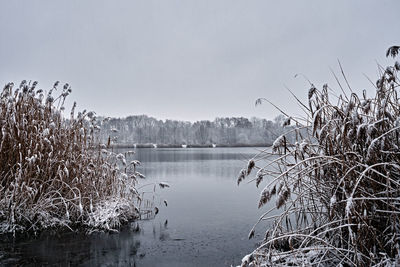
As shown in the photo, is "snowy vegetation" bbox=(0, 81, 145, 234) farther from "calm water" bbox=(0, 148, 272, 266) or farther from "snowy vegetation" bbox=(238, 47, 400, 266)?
"snowy vegetation" bbox=(238, 47, 400, 266)

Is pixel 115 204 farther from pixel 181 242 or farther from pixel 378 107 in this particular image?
pixel 378 107

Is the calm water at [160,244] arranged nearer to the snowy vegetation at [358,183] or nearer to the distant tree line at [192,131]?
the snowy vegetation at [358,183]

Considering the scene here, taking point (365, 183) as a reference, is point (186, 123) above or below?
above

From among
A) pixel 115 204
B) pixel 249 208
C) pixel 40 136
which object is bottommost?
pixel 249 208

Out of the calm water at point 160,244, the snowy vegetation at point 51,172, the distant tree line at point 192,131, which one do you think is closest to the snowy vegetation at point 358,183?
the calm water at point 160,244

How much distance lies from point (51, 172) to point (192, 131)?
3635 inches

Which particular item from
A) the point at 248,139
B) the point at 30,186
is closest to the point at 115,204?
the point at 30,186

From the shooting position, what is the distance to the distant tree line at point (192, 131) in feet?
297

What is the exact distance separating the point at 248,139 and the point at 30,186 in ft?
288

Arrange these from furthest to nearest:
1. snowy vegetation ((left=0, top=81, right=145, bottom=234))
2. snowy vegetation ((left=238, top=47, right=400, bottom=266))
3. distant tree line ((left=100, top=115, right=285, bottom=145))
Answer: distant tree line ((left=100, top=115, right=285, bottom=145)) < snowy vegetation ((left=0, top=81, right=145, bottom=234)) < snowy vegetation ((left=238, top=47, right=400, bottom=266))

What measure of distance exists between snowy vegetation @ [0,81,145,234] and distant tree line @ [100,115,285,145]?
8120 cm

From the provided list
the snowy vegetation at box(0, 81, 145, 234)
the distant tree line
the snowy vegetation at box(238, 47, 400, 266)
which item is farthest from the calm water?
the distant tree line

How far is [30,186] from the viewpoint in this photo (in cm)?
530

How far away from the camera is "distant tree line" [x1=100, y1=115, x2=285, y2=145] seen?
9062 centimetres
